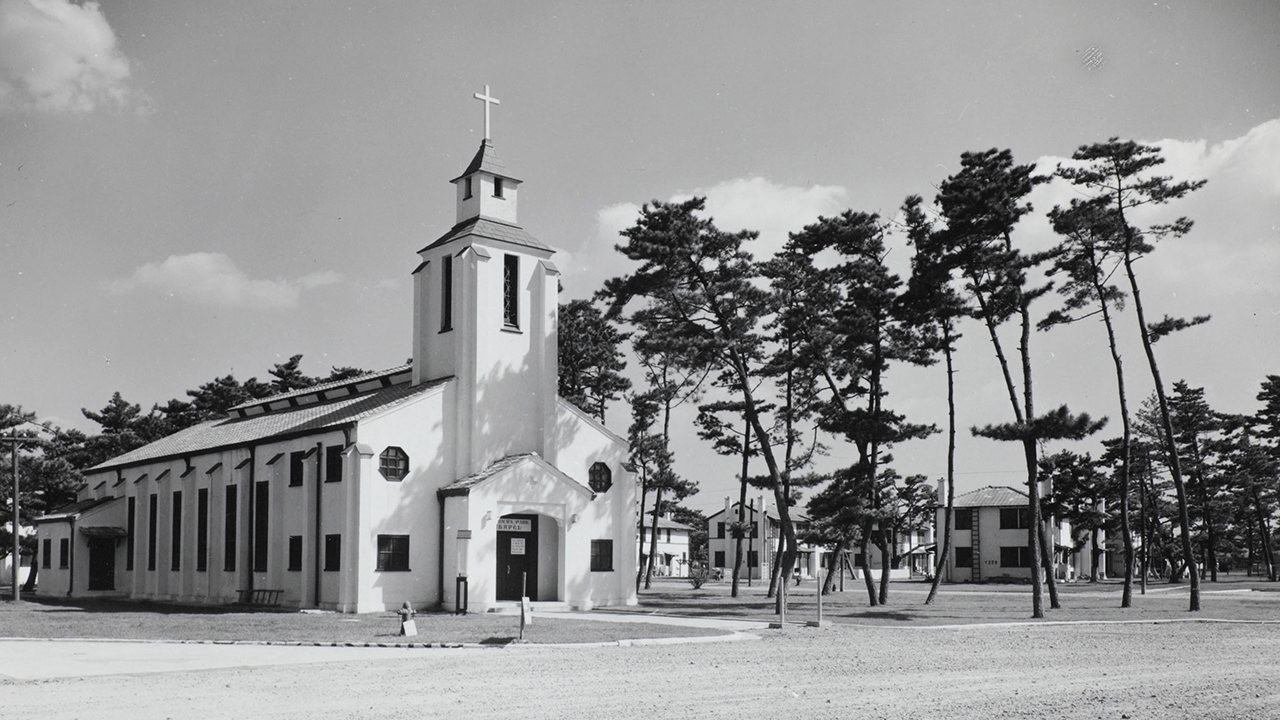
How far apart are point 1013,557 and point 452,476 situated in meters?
54.9

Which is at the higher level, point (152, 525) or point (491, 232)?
point (491, 232)

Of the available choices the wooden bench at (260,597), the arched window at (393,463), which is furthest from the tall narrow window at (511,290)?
the wooden bench at (260,597)

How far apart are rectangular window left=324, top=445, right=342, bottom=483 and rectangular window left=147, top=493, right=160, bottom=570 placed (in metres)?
14.7

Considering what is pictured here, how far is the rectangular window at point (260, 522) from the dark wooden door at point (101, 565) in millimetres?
14245

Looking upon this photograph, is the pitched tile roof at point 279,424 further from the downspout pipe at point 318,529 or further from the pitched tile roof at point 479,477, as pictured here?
the pitched tile roof at point 479,477

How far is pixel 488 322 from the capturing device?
35.5m

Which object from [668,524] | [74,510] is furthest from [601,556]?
[668,524]

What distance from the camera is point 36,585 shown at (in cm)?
5491

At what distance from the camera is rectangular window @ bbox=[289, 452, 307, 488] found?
35375 millimetres

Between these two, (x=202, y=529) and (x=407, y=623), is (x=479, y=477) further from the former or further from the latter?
(x=202, y=529)

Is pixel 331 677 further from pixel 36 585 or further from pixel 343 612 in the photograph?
pixel 36 585

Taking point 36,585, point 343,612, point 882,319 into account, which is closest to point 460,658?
point 343,612

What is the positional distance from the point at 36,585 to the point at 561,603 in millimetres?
33118

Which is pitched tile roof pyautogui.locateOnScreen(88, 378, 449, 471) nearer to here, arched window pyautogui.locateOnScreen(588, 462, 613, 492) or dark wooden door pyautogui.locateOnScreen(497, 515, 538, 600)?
dark wooden door pyautogui.locateOnScreen(497, 515, 538, 600)
